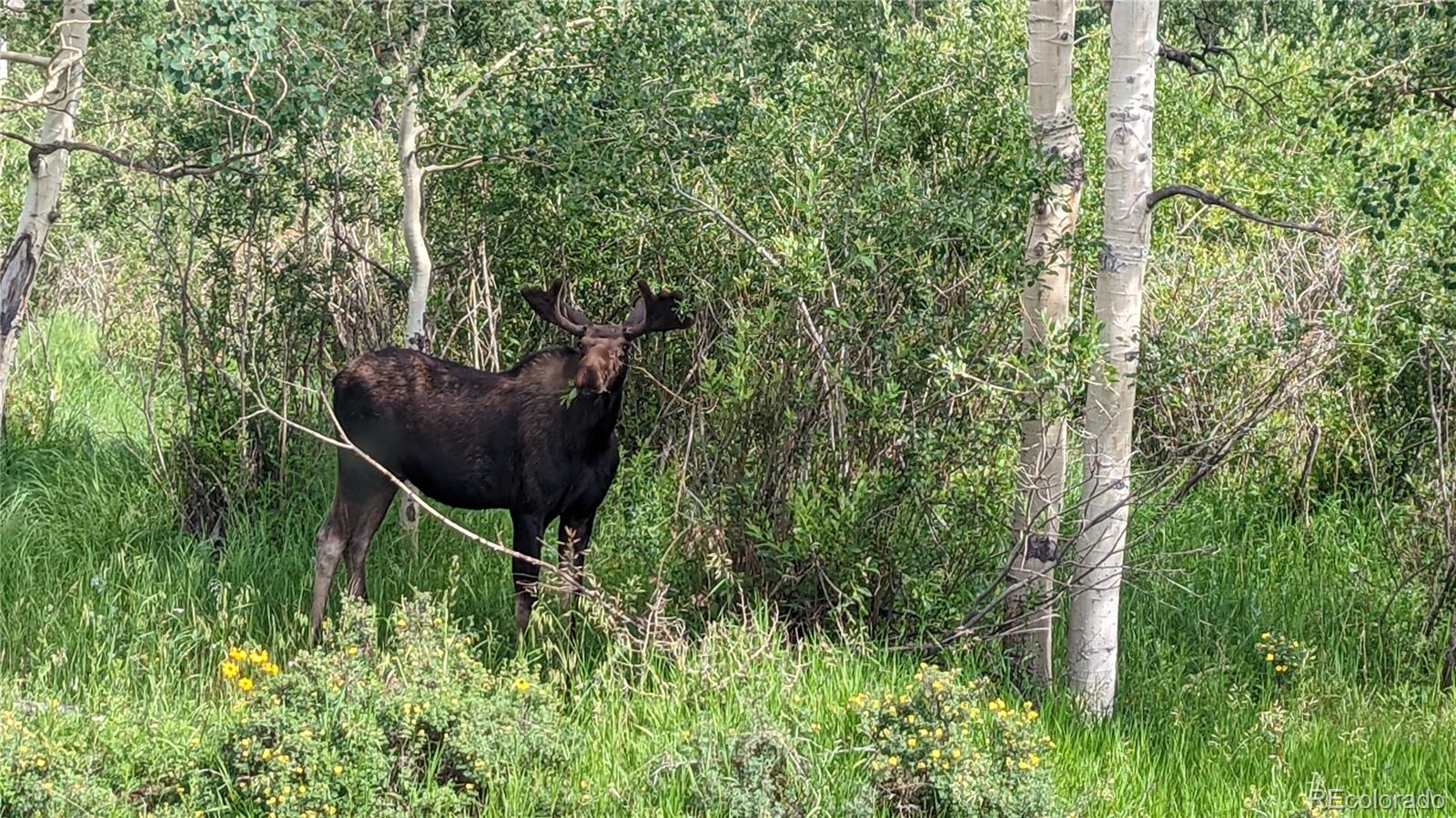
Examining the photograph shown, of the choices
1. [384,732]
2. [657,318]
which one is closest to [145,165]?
[657,318]

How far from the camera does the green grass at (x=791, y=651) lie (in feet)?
21.0

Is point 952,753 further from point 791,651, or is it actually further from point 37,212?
point 37,212

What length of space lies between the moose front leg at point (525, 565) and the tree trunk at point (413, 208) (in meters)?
0.94

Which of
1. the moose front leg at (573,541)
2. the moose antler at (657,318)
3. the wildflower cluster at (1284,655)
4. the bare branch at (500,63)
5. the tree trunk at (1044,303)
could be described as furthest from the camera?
the bare branch at (500,63)

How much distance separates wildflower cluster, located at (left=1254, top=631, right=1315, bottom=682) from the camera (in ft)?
24.3

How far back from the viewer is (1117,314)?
6844 mm

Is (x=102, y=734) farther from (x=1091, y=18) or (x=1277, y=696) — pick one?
(x=1091, y=18)

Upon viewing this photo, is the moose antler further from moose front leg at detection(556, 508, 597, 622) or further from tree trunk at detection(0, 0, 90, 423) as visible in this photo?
tree trunk at detection(0, 0, 90, 423)

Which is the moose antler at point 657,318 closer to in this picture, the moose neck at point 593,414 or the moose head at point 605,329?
the moose head at point 605,329

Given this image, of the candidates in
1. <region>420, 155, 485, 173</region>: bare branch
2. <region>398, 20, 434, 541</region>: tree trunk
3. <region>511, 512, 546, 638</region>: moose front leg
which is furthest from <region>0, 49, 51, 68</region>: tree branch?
<region>511, 512, 546, 638</region>: moose front leg

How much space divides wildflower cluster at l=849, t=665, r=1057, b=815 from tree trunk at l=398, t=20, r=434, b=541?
3.52 m

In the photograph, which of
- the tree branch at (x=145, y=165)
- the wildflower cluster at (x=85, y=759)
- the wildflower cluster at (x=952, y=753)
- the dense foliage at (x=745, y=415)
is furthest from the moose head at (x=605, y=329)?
the wildflower cluster at (x=85, y=759)

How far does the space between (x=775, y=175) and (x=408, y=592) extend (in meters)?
2.95

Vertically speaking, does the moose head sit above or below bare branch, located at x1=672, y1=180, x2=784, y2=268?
below
